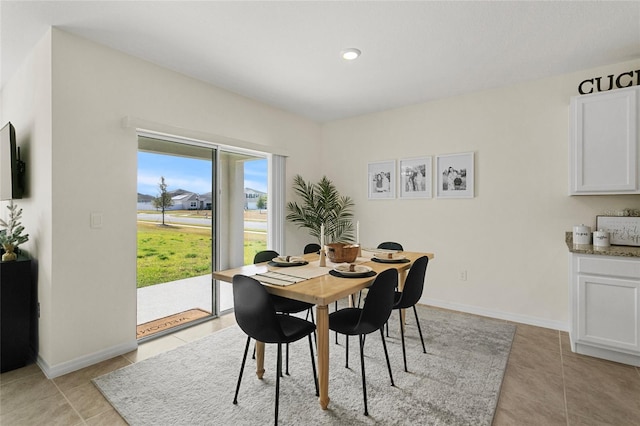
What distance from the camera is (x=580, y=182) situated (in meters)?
2.89

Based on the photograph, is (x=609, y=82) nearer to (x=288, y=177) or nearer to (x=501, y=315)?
(x=501, y=315)

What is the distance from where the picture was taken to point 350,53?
2.75 meters

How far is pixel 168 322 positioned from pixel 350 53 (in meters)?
3.21

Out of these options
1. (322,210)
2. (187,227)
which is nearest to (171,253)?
(187,227)

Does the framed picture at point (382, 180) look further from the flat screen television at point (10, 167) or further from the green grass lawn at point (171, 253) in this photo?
the flat screen television at point (10, 167)

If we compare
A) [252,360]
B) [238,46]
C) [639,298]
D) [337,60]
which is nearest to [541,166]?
[639,298]

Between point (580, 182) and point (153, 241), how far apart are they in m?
4.13

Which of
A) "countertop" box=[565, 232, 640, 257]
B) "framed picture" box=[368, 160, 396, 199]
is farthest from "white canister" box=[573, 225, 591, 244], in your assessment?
"framed picture" box=[368, 160, 396, 199]

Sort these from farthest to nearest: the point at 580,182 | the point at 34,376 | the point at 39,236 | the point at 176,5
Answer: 1. the point at 580,182
2. the point at 39,236
3. the point at 34,376
4. the point at 176,5

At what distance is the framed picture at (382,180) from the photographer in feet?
14.3

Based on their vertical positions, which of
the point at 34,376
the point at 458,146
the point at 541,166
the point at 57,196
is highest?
the point at 458,146

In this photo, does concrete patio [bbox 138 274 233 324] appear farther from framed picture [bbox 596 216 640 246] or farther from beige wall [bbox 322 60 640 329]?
framed picture [bbox 596 216 640 246]

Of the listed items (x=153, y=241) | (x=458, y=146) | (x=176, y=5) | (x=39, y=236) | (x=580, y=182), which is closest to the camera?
(x=176, y=5)

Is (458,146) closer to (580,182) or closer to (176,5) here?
(580,182)
